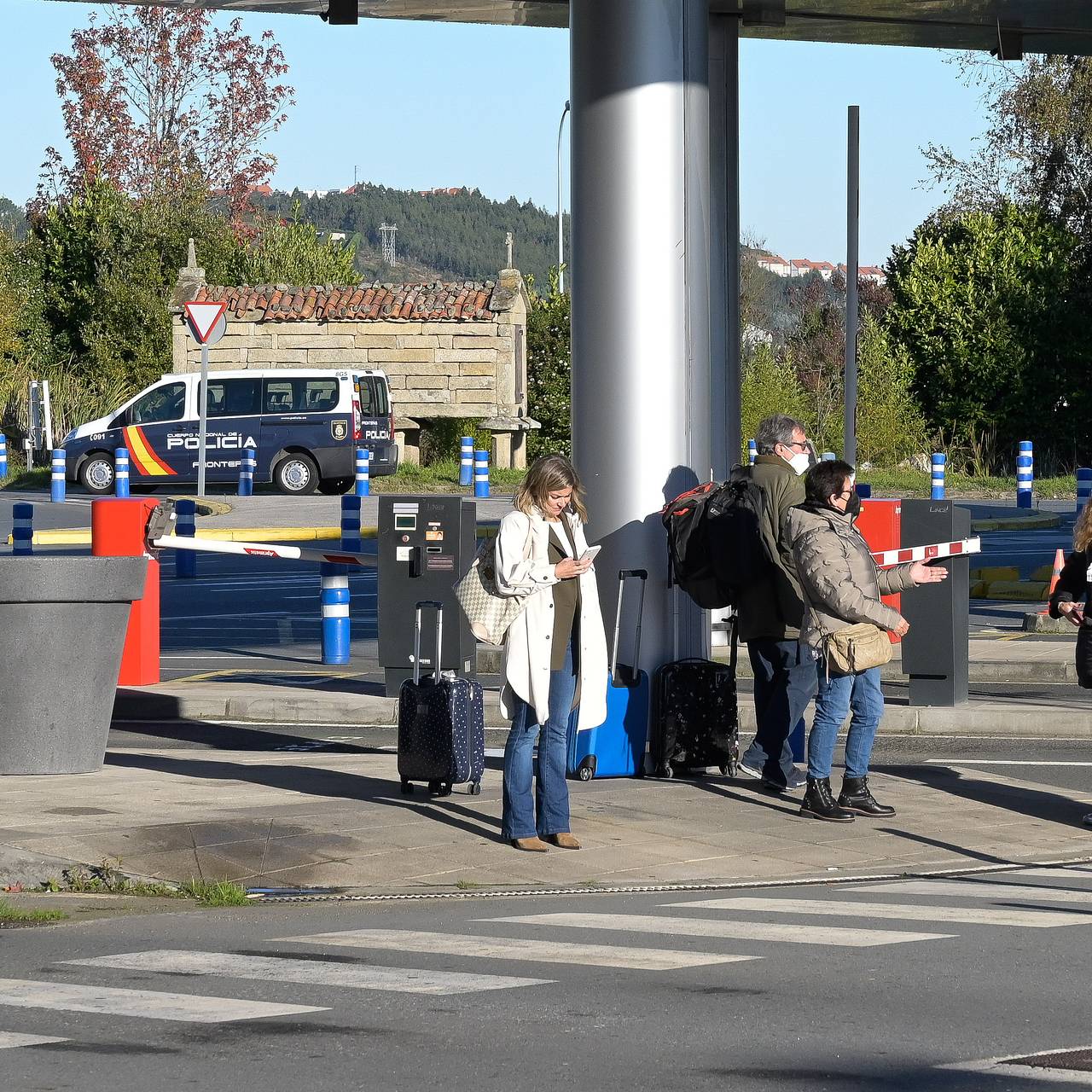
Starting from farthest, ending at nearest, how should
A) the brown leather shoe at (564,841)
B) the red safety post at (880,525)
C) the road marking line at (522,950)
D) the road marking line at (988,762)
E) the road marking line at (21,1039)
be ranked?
the red safety post at (880,525) → the road marking line at (988,762) → the brown leather shoe at (564,841) → the road marking line at (522,950) → the road marking line at (21,1039)

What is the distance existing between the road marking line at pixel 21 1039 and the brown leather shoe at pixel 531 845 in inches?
141

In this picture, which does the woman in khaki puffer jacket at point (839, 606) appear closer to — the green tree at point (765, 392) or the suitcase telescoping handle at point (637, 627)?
the suitcase telescoping handle at point (637, 627)

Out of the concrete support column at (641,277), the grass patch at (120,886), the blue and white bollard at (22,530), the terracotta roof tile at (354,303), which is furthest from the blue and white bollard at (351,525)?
the terracotta roof tile at (354,303)

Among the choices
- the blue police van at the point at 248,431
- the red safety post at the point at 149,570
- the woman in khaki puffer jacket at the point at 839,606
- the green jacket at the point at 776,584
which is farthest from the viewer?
the blue police van at the point at 248,431

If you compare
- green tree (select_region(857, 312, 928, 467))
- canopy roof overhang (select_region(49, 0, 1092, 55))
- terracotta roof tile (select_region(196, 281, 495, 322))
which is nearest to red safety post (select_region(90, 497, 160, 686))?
canopy roof overhang (select_region(49, 0, 1092, 55))

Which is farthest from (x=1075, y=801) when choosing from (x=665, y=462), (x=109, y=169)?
(x=109, y=169)

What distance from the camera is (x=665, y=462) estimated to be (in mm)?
10867

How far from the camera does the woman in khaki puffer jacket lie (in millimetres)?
9336

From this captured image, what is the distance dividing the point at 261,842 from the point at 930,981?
358 centimetres

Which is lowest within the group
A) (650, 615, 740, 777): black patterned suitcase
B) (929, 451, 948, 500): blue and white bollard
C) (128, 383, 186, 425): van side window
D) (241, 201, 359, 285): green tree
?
(650, 615, 740, 777): black patterned suitcase

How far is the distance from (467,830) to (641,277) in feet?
10.4

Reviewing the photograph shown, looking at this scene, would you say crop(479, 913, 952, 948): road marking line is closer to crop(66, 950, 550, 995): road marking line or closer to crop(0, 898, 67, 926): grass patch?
crop(66, 950, 550, 995): road marking line

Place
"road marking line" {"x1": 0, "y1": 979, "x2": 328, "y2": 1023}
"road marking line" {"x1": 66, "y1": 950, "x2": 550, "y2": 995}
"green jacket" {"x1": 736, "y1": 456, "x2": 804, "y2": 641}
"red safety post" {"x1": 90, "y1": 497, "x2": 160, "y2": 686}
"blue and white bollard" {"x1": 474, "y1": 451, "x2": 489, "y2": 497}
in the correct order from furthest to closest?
"blue and white bollard" {"x1": 474, "y1": 451, "x2": 489, "y2": 497} < "red safety post" {"x1": 90, "y1": 497, "x2": 160, "y2": 686} < "green jacket" {"x1": 736, "y1": 456, "x2": 804, "y2": 641} < "road marking line" {"x1": 66, "y1": 950, "x2": 550, "y2": 995} < "road marking line" {"x1": 0, "y1": 979, "x2": 328, "y2": 1023}

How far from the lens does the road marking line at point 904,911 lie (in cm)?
737
